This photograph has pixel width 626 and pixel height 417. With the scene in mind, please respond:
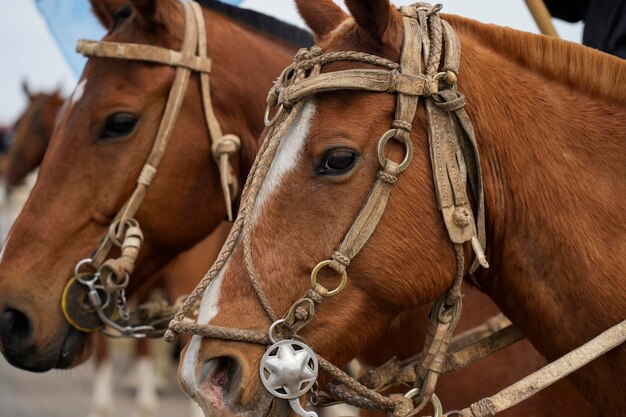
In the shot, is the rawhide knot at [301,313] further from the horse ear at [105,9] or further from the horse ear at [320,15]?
the horse ear at [105,9]

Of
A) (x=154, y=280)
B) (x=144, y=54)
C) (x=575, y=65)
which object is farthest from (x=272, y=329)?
(x=154, y=280)

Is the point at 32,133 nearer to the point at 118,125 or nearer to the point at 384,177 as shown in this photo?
the point at 118,125

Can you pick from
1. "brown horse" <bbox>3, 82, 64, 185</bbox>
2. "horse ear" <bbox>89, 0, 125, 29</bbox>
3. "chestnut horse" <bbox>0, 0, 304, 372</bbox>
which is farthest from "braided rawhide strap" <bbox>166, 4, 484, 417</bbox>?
"brown horse" <bbox>3, 82, 64, 185</bbox>

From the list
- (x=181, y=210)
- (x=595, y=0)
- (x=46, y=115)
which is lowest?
(x=46, y=115)

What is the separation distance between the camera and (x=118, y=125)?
354cm

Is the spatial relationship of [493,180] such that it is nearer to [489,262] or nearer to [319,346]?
[489,262]

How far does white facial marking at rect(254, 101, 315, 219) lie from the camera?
7.53 ft

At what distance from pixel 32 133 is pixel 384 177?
802 cm

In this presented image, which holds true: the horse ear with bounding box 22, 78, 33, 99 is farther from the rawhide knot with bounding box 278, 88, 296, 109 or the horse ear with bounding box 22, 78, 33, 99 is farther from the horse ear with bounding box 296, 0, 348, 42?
the rawhide knot with bounding box 278, 88, 296, 109

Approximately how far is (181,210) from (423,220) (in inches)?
61.7

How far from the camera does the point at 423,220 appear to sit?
225cm

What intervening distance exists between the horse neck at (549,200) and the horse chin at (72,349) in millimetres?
1891

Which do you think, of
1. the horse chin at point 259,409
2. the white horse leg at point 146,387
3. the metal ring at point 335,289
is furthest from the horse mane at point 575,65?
the white horse leg at point 146,387

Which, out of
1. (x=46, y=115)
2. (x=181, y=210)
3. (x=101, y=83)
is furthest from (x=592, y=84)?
(x=46, y=115)
